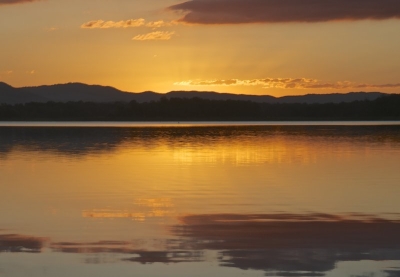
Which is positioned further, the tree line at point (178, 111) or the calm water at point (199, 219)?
the tree line at point (178, 111)

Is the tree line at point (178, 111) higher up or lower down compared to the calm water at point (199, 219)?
higher up

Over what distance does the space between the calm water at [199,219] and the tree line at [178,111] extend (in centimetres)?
10736

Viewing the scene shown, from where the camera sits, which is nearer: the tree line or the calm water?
the calm water

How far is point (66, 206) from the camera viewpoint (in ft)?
52.6

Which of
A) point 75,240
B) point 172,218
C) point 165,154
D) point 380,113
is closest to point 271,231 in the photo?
point 172,218

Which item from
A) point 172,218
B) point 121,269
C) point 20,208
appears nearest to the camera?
point 121,269

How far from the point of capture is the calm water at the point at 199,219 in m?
10.3

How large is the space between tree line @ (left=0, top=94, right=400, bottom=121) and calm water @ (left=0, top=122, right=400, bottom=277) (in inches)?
4227

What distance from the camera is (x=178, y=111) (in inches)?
5379

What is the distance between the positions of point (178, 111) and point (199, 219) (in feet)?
402

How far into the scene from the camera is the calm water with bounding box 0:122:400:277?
10305mm

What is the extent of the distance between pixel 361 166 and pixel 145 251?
16.2m

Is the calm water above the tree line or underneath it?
underneath

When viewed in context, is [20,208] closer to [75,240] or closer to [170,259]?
[75,240]
